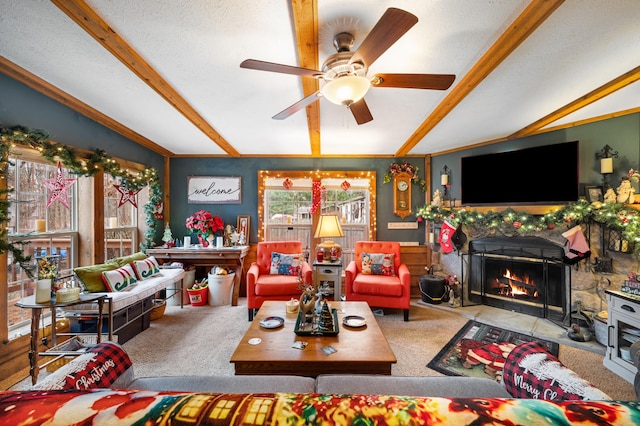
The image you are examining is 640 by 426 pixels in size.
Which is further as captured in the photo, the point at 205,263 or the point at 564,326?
the point at 205,263

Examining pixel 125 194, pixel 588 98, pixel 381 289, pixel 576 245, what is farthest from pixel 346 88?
pixel 125 194

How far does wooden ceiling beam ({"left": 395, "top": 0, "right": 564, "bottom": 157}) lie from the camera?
4.58 ft

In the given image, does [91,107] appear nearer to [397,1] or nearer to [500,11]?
[397,1]

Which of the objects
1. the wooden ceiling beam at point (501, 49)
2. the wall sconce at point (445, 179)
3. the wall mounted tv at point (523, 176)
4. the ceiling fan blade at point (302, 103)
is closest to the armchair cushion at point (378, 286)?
the wall mounted tv at point (523, 176)

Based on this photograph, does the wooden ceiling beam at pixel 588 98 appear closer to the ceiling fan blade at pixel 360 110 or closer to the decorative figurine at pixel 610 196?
the decorative figurine at pixel 610 196

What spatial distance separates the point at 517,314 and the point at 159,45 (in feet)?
15.3

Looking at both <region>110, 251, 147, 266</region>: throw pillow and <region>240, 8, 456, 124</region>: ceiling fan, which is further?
<region>110, 251, 147, 266</region>: throw pillow

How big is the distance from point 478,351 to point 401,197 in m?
2.60

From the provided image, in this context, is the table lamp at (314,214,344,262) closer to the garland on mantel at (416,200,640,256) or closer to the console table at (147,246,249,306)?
the console table at (147,246,249,306)

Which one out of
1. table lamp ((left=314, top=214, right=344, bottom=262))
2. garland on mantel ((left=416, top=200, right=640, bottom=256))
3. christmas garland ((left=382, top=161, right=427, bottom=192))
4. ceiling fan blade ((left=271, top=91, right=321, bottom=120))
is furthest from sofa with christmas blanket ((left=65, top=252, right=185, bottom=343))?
garland on mantel ((left=416, top=200, right=640, bottom=256))

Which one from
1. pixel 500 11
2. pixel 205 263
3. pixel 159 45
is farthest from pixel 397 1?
pixel 205 263

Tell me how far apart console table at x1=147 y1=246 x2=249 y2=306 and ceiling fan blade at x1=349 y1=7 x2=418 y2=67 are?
3314 millimetres

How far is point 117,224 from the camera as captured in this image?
3.60 m

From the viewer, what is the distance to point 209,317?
137 inches
